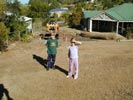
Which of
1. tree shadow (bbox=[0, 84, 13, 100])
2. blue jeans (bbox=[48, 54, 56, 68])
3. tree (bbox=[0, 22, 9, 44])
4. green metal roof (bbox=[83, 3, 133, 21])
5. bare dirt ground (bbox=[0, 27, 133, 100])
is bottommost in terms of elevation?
tree shadow (bbox=[0, 84, 13, 100])

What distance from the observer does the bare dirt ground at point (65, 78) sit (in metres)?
10.8

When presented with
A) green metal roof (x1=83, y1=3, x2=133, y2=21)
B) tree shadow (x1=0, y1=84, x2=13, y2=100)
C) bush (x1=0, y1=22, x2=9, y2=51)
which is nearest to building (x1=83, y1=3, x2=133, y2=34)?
green metal roof (x1=83, y1=3, x2=133, y2=21)

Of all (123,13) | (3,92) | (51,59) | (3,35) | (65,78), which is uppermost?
(123,13)

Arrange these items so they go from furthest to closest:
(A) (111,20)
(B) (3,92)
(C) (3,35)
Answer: (A) (111,20)
(C) (3,35)
(B) (3,92)

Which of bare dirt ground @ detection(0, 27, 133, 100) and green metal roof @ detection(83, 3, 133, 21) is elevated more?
green metal roof @ detection(83, 3, 133, 21)

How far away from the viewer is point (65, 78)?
41.2 ft

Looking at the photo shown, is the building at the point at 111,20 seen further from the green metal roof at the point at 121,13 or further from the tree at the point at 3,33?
the tree at the point at 3,33

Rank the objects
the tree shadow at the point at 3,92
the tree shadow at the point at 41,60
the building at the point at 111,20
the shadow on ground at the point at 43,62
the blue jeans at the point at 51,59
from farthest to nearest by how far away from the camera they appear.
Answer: the building at the point at 111,20, the tree shadow at the point at 41,60, the shadow on ground at the point at 43,62, the blue jeans at the point at 51,59, the tree shadow at the point at 3,92

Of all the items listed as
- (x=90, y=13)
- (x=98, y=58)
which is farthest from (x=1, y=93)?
(x=90, y=13)

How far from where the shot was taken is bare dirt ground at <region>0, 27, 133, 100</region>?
1084 cm

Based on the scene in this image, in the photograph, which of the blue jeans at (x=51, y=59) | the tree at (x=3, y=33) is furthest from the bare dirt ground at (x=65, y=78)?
the tree at (x=3, y=33)

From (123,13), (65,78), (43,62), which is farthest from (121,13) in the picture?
(65,78)

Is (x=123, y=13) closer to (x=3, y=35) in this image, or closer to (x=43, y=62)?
(x=3, y=35)

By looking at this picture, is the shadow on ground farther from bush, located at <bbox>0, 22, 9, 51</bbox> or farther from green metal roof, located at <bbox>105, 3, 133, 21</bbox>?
green metal roof, located at <bbox>105, 3, 133, 21</bbox>
